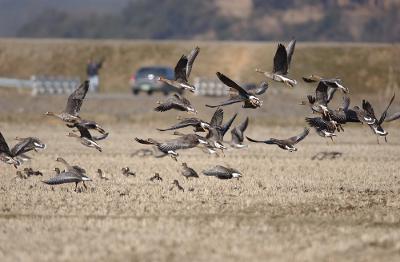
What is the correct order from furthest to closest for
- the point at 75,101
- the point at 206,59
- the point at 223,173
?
1. the point at 206,59
2. the point at 75,101
3. the point at 223,173

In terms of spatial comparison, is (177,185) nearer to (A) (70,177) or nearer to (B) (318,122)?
(A) (70,177)

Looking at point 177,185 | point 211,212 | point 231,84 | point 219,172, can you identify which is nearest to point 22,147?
point 177,185

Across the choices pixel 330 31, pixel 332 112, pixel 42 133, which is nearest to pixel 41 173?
pixel 332 112

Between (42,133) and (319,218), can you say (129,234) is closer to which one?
(319,218)


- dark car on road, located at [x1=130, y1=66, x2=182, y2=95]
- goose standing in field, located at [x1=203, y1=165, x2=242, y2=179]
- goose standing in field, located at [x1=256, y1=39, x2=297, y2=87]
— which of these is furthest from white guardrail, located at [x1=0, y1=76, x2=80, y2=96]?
goose standing in field, located at [x1=203, y1=165, x2=242, y2=179]

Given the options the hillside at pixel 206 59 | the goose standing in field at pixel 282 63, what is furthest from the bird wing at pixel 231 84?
the hillside at pixel 206 59

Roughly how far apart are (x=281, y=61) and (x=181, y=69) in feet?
6.91

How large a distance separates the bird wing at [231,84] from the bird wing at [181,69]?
1.64 meters

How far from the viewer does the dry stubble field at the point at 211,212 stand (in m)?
13.4

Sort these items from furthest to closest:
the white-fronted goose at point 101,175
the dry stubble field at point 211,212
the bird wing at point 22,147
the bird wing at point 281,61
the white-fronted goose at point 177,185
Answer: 1. the white-fronted goose at point 101,175
2. the bird wing at point 22,147
3. the bird wing at point 281,61
4. the white-fronted goose at point 177,185
5. the dry stubble field at point 211,212

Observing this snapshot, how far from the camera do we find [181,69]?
22.1m

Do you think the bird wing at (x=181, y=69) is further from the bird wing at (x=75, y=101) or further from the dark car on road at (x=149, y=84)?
the dark car on road at (x=149, y=84)

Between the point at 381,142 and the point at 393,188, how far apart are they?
1423cm

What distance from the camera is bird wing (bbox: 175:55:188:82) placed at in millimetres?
21972
